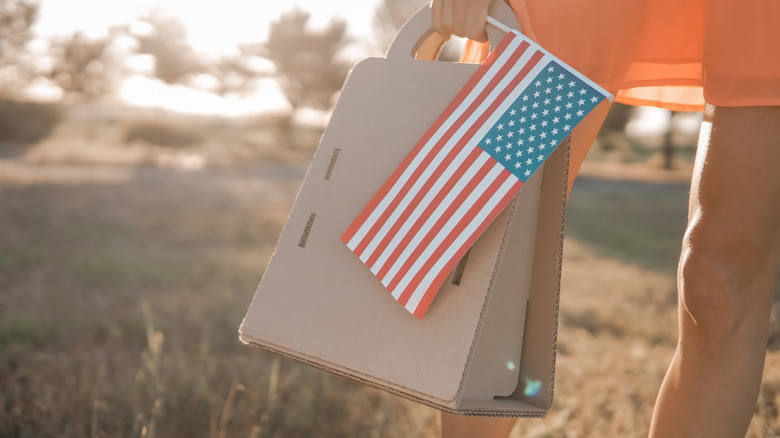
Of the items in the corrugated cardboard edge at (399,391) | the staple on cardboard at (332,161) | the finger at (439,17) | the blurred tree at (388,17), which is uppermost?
the finger at (439,17)

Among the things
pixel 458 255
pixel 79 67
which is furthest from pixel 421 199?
pixel 79 67

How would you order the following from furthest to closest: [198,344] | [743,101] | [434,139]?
[198,344] → [434,139] → [743,101]

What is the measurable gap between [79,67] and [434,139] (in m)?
30.3

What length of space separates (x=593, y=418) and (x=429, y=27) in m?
1.40

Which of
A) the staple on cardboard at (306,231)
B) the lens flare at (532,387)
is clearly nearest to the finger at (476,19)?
the staple on cardboard at (306,231)

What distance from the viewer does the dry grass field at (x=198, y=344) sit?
198 centimetres

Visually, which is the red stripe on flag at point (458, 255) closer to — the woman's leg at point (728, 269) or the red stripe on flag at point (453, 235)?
the red stripe on flag at point (453, 235)

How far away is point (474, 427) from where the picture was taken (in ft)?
4.45

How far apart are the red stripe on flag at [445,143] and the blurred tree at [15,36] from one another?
29.0m

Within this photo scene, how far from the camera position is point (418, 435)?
1.95 meters

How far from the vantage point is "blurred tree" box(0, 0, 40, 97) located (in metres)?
26.2

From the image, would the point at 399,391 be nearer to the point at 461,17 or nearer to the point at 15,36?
the point at 461,17

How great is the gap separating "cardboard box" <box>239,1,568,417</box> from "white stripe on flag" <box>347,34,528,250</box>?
50 mm

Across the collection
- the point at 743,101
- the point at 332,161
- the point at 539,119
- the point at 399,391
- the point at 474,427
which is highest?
the point at 743,101
